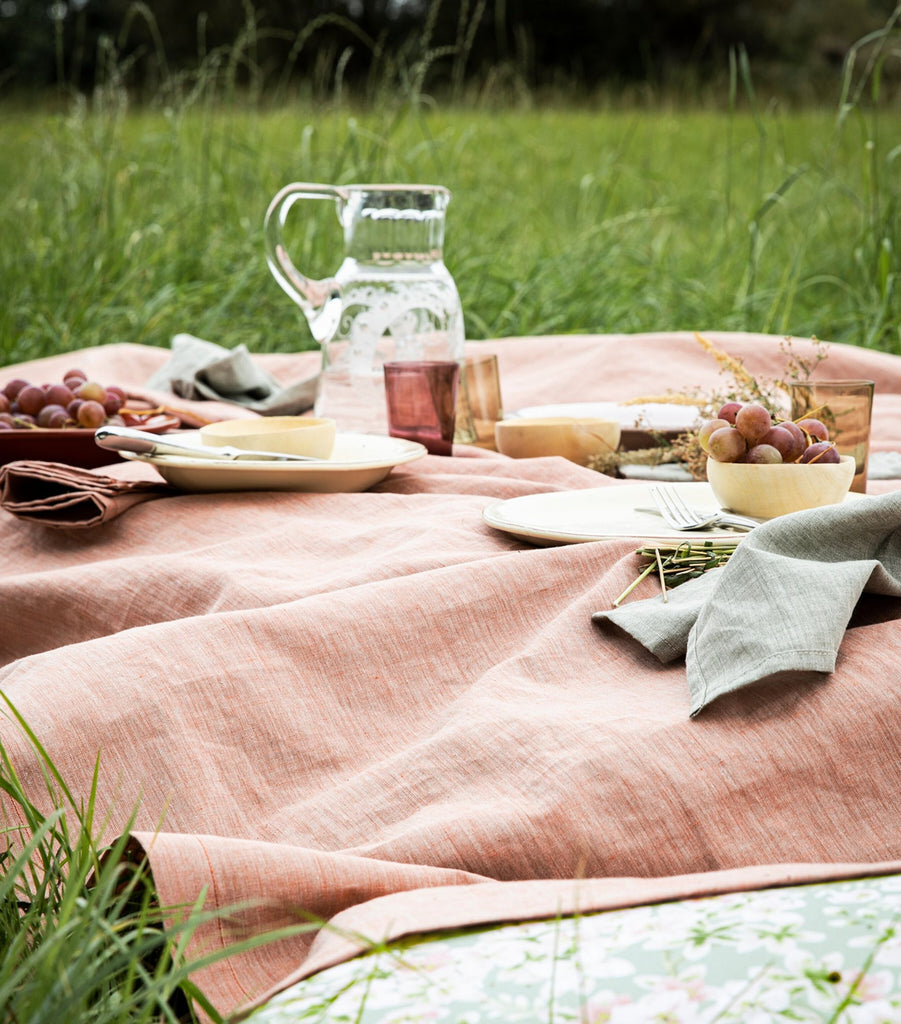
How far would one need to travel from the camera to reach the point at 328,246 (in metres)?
3.61

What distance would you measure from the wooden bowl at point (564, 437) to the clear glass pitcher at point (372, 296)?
18cm

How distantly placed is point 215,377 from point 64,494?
82cm

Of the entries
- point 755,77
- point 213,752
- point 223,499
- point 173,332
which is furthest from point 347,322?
point 755,77

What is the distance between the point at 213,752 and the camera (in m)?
0.94

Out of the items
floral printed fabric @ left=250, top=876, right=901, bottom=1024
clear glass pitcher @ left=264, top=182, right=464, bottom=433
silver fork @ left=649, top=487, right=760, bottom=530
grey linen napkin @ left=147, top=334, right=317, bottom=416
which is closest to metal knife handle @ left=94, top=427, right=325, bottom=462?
clear glass pitcher @ left=264, top=182, right=464, bottom=433

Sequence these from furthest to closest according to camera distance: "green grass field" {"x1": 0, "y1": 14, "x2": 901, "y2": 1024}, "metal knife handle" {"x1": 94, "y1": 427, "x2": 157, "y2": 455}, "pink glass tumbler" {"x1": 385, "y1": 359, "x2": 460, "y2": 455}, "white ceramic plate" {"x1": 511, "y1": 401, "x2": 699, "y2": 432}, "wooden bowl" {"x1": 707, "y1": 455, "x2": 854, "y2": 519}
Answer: "green grass field" {"x1": 0, "y1": 14, "x2": 901, "y2": 1024}
"white ceramic plate" {"x1": 511, "y1": 401, "x2": 699, "y2": 432}
"pink glass tumbler" {"x1": 385, "y1": 359, "x2": 460, "y2": 455}
"metal knife handle" {"x1": 94, "y1": 427, "x2": 157, "y2": 455}
"wooden bowl" {"x1": 707, "y1": 455, "x2": 854, "y2": 519}

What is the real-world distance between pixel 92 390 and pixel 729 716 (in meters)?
1.10

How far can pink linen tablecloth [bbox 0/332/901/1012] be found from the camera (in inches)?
29.5

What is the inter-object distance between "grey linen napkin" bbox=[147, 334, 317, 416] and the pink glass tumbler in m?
0.45

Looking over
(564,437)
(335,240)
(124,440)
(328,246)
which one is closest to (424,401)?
(564,437)

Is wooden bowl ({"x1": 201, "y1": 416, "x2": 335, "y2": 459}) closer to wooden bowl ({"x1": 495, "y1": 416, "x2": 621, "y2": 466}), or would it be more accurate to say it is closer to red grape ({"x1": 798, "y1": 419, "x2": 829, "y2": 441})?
wooden bowl ({"x1": 495, "y1": 416, "x2": 621, "y2": 466})

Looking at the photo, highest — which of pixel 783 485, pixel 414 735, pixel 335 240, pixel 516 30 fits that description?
pixel 516 30

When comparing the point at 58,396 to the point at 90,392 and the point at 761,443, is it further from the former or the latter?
the point at 761,443

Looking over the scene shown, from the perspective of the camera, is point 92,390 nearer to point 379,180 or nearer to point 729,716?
point 729,716
